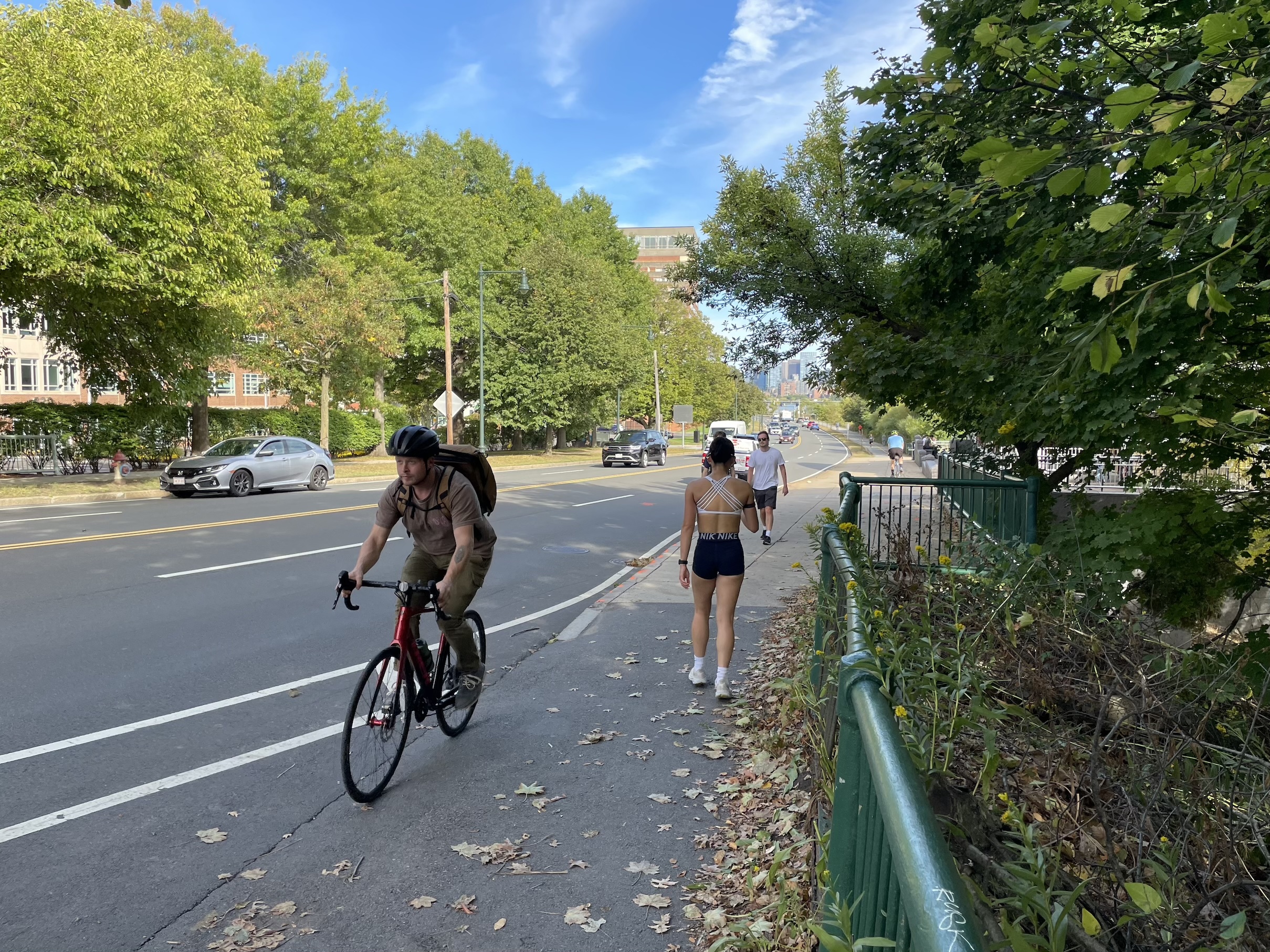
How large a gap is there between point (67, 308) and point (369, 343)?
10.8m

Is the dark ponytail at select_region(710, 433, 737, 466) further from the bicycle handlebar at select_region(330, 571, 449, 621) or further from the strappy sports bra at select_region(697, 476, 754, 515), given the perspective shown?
the bicycle handlebar at select_region(330, 571, 449, 621)

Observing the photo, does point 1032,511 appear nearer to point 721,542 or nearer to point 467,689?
point 721,542

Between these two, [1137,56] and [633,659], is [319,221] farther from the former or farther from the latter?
[1137,56]

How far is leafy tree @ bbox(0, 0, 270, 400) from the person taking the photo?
16281 mm

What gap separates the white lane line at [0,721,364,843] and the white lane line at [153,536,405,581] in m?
4.56

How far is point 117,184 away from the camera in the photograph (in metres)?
17.5

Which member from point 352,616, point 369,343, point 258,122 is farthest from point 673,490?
point 352,616

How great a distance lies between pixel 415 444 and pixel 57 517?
14592mm

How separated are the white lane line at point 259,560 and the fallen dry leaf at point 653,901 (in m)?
6.75

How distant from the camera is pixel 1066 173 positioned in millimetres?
2301

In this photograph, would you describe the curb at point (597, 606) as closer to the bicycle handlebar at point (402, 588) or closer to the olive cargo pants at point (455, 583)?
the olive cargo pants at point (455, 583)

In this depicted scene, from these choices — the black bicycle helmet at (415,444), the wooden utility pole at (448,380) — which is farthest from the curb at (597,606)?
the wooden utility pole at (448,380)

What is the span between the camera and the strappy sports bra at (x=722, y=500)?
604 cm

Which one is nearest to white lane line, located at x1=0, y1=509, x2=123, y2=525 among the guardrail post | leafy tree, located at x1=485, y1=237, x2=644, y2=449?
the guardrail post
